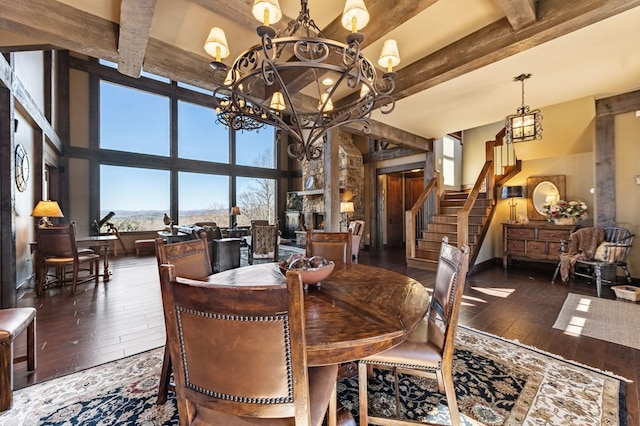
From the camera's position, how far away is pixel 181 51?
9.26 feet

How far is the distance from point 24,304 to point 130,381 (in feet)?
8.86

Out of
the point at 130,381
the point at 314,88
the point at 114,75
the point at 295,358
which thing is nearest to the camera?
the point at 295,358

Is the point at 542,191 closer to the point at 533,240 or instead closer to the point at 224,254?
the point at 533,240

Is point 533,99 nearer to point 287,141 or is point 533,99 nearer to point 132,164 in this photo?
point 287,141

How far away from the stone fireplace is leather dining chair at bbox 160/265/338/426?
6.62m

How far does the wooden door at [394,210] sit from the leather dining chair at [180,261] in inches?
274

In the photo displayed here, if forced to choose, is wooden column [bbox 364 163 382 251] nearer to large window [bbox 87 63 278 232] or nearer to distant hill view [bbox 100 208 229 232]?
large window [bbox 87 63 278 232]

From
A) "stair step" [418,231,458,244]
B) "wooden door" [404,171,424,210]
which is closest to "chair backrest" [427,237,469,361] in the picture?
"stair step" [418,231,458,244]

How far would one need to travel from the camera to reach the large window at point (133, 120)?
7.46m

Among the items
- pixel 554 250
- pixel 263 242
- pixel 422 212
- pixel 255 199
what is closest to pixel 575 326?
pixel 554 250

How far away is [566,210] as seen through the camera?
477cm

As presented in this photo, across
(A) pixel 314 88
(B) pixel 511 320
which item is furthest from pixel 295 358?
(A) pixel 314 88

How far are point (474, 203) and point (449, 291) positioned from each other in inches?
195

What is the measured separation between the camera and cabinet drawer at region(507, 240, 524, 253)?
522 centimetres
